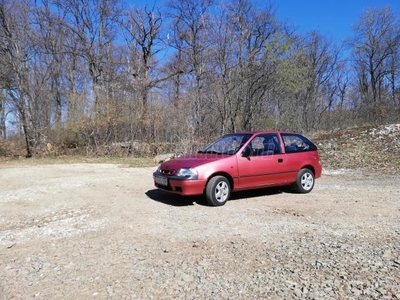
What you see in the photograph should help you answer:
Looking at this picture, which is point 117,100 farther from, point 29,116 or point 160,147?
point 29,116

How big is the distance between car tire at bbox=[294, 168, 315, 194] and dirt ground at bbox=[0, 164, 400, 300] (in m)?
0.35

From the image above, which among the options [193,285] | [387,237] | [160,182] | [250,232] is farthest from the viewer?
[160,182]

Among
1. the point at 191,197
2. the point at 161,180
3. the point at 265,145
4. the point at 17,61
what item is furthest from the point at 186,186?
the point at 17,61

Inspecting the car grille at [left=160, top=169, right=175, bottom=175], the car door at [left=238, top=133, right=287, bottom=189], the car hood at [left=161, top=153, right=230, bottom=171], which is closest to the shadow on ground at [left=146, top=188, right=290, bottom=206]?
the car door at [left=238, top=133, right=287, bottom=189]

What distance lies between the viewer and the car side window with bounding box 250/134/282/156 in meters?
6.63

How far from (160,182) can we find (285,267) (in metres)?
3.59

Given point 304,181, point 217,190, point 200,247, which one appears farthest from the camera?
point 304,181

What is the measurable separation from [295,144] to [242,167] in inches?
73.0

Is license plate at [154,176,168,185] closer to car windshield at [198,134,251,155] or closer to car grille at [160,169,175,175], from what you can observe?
car grille at [160,169,175,175]

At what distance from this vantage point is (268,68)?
66.5ft

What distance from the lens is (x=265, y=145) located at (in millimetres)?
6828

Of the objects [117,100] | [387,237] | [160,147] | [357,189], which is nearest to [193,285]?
[387,237]

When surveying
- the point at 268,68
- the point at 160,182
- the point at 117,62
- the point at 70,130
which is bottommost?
the point at 160,182

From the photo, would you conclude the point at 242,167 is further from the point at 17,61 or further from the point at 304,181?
the point at 17,61
